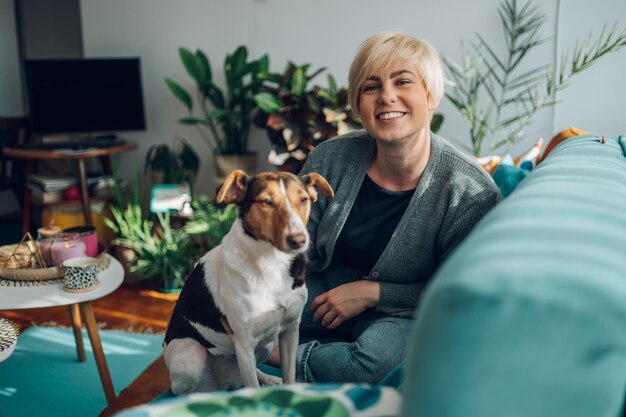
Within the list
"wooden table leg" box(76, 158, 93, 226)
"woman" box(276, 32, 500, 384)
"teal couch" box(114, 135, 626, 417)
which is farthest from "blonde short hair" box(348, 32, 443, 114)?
"wooden table leg" box(76, 158, 93, 226)

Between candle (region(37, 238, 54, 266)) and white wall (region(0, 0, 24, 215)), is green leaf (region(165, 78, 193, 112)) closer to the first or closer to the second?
candle (region(37, 238, 54, 266))

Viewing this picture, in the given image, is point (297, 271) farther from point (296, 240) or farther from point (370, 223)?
point (370, 223)

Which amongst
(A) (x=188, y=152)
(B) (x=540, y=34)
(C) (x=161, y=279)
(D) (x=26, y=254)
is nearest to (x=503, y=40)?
(B) (x=540, y=34)

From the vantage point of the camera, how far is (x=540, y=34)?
324 cm

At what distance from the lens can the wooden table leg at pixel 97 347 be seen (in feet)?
6.81

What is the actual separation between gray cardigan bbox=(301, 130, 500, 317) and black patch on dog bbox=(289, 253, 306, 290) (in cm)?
34

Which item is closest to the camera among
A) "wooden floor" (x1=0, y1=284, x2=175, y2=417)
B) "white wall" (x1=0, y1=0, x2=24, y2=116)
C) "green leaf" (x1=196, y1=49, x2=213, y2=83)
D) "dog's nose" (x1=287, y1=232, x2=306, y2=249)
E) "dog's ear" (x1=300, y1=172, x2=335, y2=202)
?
"dog's nose" (x1=287, y1=232, x2=306, y2=249)

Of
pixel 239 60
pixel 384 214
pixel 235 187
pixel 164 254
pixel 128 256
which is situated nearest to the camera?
pixel 235 187

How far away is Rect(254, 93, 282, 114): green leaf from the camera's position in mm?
3311

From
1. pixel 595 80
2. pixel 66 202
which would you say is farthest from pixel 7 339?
pixel 595 80

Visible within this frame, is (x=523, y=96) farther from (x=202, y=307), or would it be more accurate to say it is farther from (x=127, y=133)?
(x=127, y=133)

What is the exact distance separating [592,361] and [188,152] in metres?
3.74

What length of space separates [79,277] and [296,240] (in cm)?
109

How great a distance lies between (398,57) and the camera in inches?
61.1
